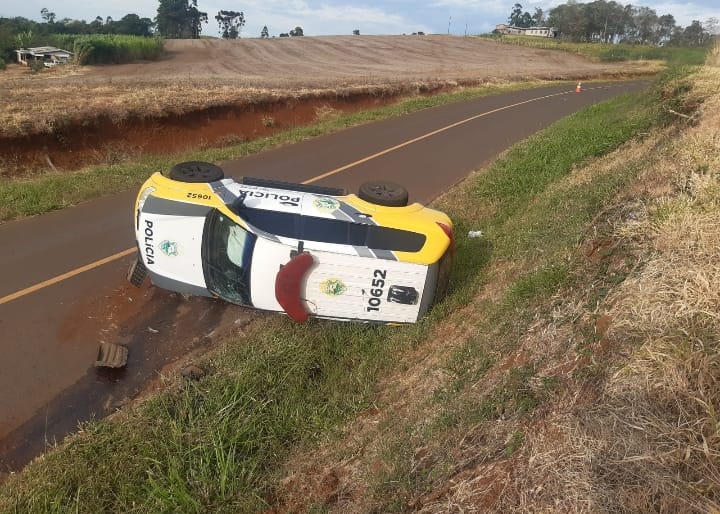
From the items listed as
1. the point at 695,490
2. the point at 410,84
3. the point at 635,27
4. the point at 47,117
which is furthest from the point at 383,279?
the point at 635,27

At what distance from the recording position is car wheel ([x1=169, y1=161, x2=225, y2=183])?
7223 millimetres

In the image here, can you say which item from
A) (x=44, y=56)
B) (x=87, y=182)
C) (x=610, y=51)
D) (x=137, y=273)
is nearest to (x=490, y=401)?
(x=137, y=273)

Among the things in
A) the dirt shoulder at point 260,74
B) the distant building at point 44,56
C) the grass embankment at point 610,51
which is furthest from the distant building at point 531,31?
the distant building at point 44,56

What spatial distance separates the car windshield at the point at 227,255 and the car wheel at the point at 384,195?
174 centimetres

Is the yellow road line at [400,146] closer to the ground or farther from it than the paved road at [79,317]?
farther from it

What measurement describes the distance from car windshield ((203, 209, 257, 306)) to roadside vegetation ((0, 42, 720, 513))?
0.78m

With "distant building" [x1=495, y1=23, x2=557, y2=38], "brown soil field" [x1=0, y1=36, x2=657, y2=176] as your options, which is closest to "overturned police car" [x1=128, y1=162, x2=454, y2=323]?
"brown soil field" [x1=0, y1=36, x2=657, y2=176]

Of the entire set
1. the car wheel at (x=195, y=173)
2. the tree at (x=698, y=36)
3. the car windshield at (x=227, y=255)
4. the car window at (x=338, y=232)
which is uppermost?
the tree at (x=698, y=36)

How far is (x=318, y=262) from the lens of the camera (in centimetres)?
650

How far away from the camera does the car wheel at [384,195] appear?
714cm

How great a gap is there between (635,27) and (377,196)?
383ft

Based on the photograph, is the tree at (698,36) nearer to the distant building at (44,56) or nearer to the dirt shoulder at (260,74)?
the dirt shoulder at (260,74)

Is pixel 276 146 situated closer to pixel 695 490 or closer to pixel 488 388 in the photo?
pixel 488 388

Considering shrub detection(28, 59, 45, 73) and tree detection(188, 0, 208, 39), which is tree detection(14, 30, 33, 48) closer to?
shrub detection(28, 59, 45, 73)
